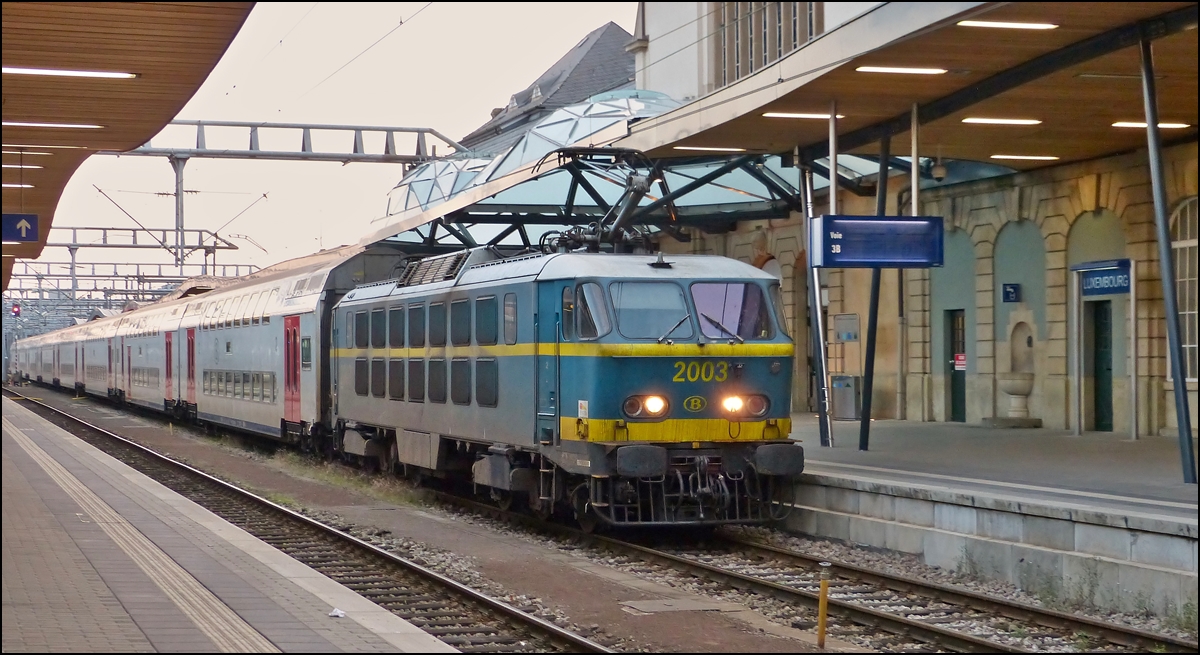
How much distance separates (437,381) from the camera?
56.4 ft

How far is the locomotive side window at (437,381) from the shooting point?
16969 millimetres

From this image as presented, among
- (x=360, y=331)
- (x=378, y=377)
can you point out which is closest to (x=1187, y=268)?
(x=378, y=377)

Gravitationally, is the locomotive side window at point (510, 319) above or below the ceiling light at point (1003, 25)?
below

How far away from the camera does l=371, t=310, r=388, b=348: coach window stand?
1916 cm

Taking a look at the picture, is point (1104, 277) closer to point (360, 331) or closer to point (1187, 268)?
point (1187, 268)

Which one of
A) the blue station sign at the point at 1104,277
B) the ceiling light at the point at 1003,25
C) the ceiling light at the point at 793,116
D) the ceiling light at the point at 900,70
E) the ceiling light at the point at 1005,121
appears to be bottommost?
the blue station sign at the point at 1104,277

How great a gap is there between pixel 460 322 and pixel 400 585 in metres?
4.89

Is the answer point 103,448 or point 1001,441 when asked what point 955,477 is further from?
point 103,448

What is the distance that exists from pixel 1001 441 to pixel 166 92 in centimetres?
1303

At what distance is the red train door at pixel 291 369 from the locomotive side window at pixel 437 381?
23.2 feet

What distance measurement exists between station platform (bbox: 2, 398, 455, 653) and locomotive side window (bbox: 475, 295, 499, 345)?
11.5 feet

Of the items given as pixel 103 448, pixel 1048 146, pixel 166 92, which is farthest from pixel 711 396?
pixel 103 448

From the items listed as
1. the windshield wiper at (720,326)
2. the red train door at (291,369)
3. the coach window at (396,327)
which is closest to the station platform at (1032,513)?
the windshield wiper at (720,326)

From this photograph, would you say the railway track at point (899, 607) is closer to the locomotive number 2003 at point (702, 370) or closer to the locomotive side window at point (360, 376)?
the locomotive number 2003 at point (702, 370)
